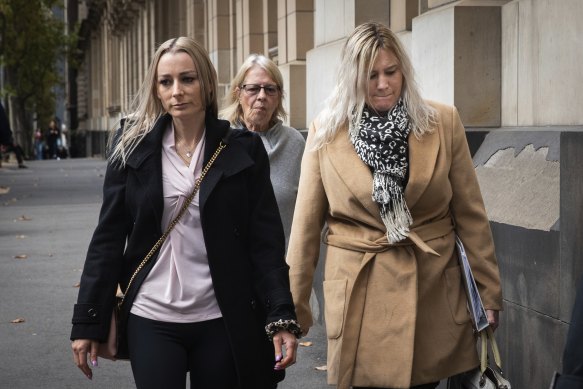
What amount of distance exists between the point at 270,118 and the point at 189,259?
9.87 ft

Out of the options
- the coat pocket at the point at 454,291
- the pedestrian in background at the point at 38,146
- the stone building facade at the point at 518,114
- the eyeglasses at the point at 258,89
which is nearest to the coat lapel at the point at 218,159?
the coat pocket at the point at 454,291

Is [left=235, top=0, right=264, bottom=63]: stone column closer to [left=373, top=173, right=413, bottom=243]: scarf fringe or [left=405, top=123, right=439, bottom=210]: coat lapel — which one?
[left=405, top=123, right=439, bottom=210]: coat lapel

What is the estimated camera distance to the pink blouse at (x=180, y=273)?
392cm

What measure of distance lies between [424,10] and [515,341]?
371 cm

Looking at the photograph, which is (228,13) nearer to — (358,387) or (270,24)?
(270,24)

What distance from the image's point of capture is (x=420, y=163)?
449cm

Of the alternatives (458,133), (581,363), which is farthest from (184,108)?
(581,363)

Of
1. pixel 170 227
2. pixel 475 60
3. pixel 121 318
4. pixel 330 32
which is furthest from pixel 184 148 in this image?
pixel 330 32

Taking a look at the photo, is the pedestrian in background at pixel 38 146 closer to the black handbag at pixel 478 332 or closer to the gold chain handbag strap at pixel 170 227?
the black handbag at pixel 478 332

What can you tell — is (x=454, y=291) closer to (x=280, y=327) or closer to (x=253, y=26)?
(x=280, y=327)

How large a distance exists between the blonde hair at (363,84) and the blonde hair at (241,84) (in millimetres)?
2241

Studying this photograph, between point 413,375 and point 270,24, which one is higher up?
point 270,24

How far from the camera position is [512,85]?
7391 mm

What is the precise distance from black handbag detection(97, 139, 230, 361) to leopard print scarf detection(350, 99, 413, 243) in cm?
63
